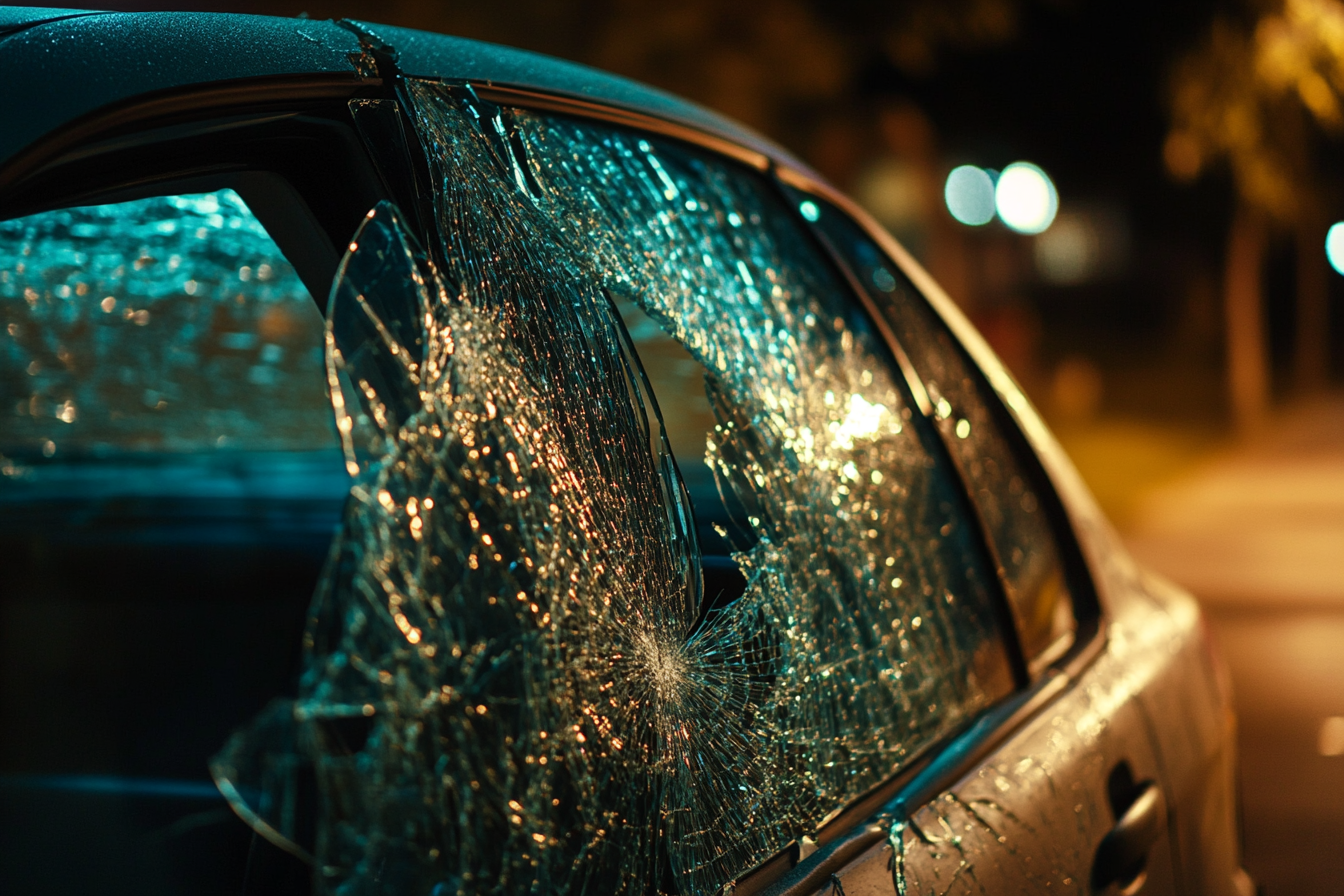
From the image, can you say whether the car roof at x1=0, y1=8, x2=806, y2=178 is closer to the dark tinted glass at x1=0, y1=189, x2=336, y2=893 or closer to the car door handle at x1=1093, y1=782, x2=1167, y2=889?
the dark tinted glass at x1=0, y1=189, x2=336, y2=893

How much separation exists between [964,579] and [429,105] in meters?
1.02

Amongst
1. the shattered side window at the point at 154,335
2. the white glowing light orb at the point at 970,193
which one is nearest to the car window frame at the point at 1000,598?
the shattered side window at the point at 154,335

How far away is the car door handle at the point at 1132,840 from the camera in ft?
5.15

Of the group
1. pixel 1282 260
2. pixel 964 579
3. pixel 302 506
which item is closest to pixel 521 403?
pixel 964 579

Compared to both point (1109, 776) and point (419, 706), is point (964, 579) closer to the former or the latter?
point (1109, 776)

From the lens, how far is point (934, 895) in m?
1.28

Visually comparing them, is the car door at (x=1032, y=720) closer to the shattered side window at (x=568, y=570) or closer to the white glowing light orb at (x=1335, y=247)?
the shattered side window at (x=568, y=570)

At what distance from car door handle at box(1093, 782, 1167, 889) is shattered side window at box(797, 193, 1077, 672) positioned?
0.80 feet

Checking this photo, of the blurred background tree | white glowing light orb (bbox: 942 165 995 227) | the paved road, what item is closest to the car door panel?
the paved road

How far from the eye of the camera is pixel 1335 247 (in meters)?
26.7

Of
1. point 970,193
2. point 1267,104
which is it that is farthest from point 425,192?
point 970,193

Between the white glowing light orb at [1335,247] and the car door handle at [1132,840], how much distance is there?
79.4ft

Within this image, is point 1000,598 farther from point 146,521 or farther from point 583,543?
point 146,521

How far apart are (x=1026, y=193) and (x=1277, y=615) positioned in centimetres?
782
